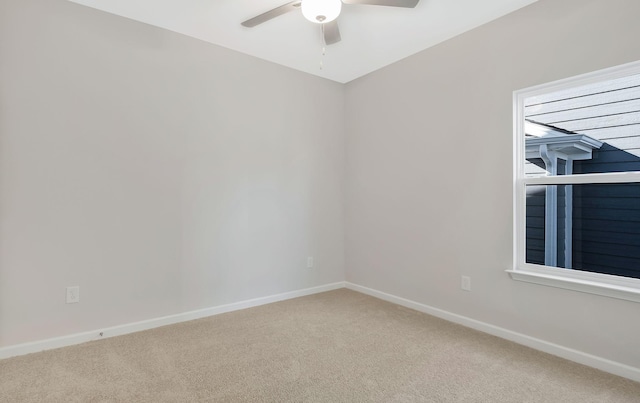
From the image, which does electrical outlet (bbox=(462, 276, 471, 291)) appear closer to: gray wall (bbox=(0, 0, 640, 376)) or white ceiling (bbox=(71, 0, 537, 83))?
gray wall (bbox=(0, 0, 640, 376))

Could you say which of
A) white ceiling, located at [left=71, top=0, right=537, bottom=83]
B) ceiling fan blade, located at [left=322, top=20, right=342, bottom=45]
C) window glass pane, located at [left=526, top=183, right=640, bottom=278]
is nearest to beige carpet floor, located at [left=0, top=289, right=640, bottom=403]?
window glass pane, located at [left=526, top=183, right=640, bottom=278]

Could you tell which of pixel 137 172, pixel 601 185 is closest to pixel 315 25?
pixel 137 172

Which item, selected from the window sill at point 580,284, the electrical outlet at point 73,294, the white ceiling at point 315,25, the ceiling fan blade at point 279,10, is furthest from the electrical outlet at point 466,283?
the electrical outlet at point 73,294

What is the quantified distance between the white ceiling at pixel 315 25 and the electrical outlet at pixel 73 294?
7.07 ft

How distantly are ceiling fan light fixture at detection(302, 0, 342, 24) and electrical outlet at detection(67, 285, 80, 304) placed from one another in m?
2.58

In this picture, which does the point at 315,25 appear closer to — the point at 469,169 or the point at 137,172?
the point at 469,169

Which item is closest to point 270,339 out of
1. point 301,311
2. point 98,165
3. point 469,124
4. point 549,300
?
point 301,311

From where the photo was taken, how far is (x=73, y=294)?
2529 millimetres

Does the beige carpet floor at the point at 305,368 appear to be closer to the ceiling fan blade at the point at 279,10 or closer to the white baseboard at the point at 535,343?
the white baseboard at the point at 535,343

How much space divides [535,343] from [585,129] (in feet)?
5.20

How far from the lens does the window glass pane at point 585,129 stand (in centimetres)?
218

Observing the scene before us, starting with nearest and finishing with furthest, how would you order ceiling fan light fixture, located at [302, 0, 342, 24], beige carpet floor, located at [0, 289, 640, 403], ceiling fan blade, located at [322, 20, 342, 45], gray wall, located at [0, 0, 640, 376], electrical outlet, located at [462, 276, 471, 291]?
beige carpet floor, located at [0, 289, 640, 403] → ceiling fan light fixture, located at [302, 0, 342, 24] → gray wall, located at [0, 0, 640, 376] → ceiling fan blade, located at [322, 20, 342, 45] → electrical outlet, located at [462, 276, 471, 291]

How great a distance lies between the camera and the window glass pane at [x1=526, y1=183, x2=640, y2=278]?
2205 mm

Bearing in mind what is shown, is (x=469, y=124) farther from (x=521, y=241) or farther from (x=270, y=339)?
(x=270, y=339)
